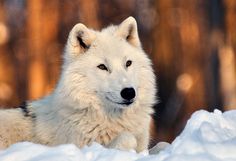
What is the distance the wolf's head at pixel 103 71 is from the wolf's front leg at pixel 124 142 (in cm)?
42

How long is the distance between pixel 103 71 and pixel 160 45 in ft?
57.5

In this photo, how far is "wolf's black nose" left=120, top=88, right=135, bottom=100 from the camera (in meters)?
6.32

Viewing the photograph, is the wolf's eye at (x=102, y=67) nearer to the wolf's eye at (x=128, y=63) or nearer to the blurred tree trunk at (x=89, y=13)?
the wolf's eye at (x=128, y=63)

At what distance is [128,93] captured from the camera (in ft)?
20.7

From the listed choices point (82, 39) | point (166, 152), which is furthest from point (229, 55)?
point (166, 152)

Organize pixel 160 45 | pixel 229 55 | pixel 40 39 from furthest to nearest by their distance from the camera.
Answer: pixel 160 45
pixel 229 55
pixel 40 39

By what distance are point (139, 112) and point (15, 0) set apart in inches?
685

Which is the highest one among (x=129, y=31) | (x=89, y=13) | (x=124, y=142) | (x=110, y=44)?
(x=89, y=13)

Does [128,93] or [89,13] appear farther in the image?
[89,13]

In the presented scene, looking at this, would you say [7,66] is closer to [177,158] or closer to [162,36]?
[162,36]

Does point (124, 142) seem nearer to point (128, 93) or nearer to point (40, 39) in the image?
point (128, 93)

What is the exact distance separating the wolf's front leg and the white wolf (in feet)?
1.18

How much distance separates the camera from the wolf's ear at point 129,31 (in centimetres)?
722

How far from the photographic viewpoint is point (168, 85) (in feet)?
76.9
